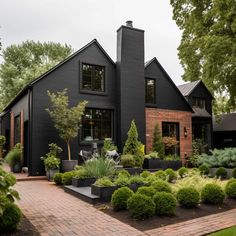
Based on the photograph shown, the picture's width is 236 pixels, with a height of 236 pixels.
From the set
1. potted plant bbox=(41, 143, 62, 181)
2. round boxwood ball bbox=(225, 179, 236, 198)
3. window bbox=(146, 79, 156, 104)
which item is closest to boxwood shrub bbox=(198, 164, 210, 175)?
round boxwood ball bbox=(225, 179, 236, 198)

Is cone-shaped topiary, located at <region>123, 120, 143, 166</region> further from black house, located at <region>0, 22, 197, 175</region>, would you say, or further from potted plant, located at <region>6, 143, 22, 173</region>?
potted plant, located at <region>6, 143, 22, 173</region>

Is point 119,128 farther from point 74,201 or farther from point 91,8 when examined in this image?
point 74,201

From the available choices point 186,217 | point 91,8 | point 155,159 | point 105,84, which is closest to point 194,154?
point 155,159

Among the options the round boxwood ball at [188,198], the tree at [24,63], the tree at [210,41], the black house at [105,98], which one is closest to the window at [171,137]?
the black house at [105,98]

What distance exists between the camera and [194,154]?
1788 cm

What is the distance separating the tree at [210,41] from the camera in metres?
13.5

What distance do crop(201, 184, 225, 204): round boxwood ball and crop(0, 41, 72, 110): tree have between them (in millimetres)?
25829

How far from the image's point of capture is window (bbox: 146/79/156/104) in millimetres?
16891

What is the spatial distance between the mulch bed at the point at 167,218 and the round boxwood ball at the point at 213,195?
0.13 meters

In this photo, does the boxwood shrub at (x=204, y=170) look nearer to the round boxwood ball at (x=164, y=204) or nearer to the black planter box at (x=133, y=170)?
the black planter box at (x=133, y=170)

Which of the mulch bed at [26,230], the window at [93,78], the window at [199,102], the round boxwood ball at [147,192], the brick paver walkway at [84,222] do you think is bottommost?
the brick paver walkway at [84,222]

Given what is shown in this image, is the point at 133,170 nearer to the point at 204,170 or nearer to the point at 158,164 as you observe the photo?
the point at 158,164

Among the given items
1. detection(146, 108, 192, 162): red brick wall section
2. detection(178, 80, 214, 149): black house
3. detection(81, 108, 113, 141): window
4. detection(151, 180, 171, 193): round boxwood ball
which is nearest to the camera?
detection(151, 180, 171, 193): round boxwood ball

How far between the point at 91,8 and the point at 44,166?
22.9 feet
